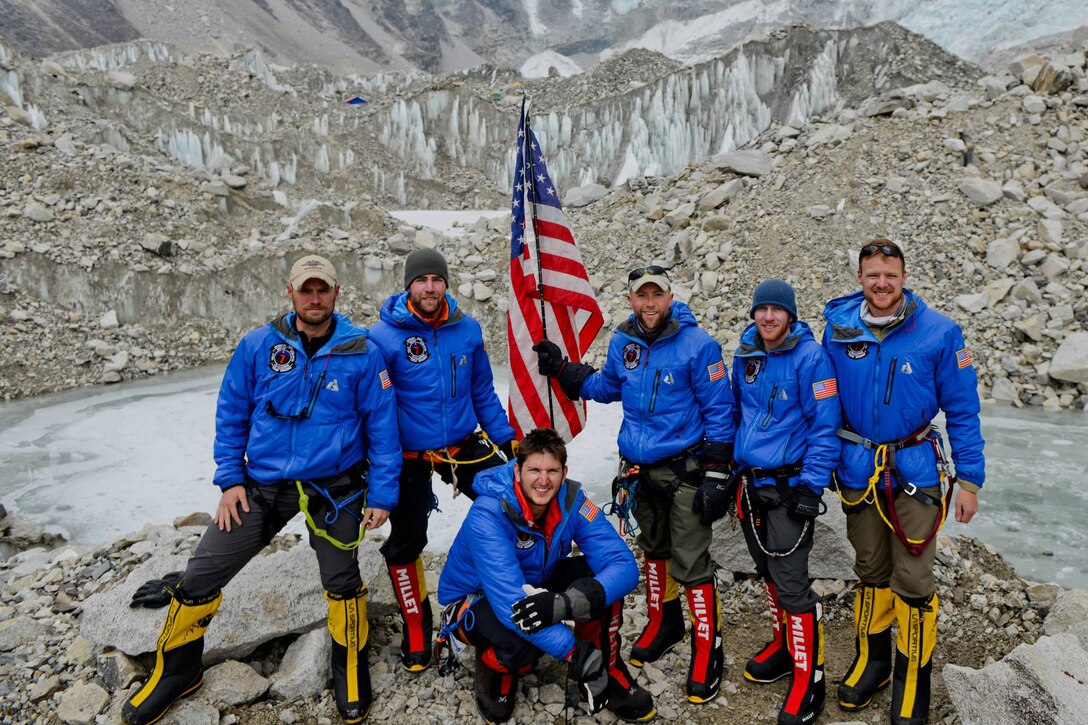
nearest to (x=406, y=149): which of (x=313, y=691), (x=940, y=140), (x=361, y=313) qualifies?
(x=361, y=313)

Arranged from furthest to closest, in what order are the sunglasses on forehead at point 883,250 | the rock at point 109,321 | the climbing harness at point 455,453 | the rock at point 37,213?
the rock at point 37,213 < the rock at point 109,321 < the climbing harness at point 455,453 < the sunglasses on forehead at point 883,250

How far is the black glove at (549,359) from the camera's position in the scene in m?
4.87

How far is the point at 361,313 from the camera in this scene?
57.2 ft

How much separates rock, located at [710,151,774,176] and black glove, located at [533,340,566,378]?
44.2 ft

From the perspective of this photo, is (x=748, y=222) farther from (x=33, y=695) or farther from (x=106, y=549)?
(x=33, y=695)

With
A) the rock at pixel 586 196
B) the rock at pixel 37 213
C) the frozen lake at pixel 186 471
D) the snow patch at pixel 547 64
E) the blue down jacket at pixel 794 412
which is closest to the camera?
the blue down jacket at pixel 794 412

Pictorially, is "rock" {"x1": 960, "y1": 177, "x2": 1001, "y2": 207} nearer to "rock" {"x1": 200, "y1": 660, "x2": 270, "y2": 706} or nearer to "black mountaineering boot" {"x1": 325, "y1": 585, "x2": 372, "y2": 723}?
"black mountaineering boot" {"x1": 325, "y1": 585, "x2": 372, "y2": 723}

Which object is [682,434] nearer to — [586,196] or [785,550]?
[785,550]

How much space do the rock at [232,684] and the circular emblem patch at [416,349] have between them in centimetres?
205

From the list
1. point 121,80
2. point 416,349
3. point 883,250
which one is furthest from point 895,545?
point 121,80

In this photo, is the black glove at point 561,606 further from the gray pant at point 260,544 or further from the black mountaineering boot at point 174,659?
the black mountaineering boot at point 174,659

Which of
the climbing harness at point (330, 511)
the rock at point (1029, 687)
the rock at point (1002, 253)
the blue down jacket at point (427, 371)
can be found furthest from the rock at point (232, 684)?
the rock at point (1002, 253)

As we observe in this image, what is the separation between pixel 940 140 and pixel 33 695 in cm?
1689

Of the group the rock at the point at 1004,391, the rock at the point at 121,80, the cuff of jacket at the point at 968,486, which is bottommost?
the rock at the point at 1004,391
